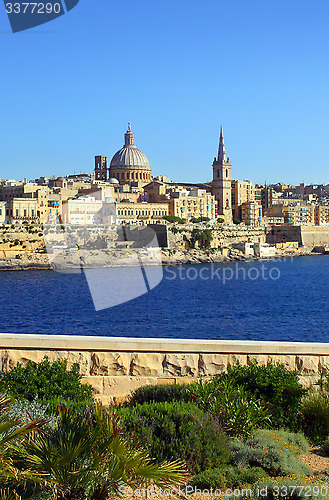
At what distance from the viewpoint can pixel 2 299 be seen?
87.8 ft

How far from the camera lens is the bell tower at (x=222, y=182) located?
77250 mm

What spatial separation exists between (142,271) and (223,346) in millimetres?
41530

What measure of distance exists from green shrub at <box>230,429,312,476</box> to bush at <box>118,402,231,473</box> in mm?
101

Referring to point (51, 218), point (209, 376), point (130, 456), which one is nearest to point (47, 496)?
point (130, 456)

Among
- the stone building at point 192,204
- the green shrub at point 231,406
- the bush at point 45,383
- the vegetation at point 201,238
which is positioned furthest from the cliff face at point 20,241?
the green shrub at point 231,406

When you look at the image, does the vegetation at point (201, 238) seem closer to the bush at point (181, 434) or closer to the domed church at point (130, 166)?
the domed church at point (130, 166)

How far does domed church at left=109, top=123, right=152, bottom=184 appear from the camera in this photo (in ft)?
249

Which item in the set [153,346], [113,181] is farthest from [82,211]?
[153,346]

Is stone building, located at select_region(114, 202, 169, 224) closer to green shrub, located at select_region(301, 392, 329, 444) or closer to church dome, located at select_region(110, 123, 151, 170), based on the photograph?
church dome, located at select_region(110, 123, 151, 170)

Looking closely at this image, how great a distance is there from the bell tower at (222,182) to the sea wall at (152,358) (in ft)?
236

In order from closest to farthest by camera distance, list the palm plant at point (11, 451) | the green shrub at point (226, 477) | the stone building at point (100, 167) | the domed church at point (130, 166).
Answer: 1. the palm plant at point (11, 451)
2. the green shrub at point (226, 477)
3. the domed church at point (130, 166)
4. the stone building at point (100, 167)

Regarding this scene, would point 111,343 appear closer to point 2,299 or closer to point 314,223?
point 2,299

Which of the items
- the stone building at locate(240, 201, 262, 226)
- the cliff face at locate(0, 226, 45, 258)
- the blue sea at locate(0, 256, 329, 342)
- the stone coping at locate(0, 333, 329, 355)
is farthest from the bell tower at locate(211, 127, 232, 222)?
the stone coping at locate(0, 333, 329, 355)

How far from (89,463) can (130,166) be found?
7429cm
